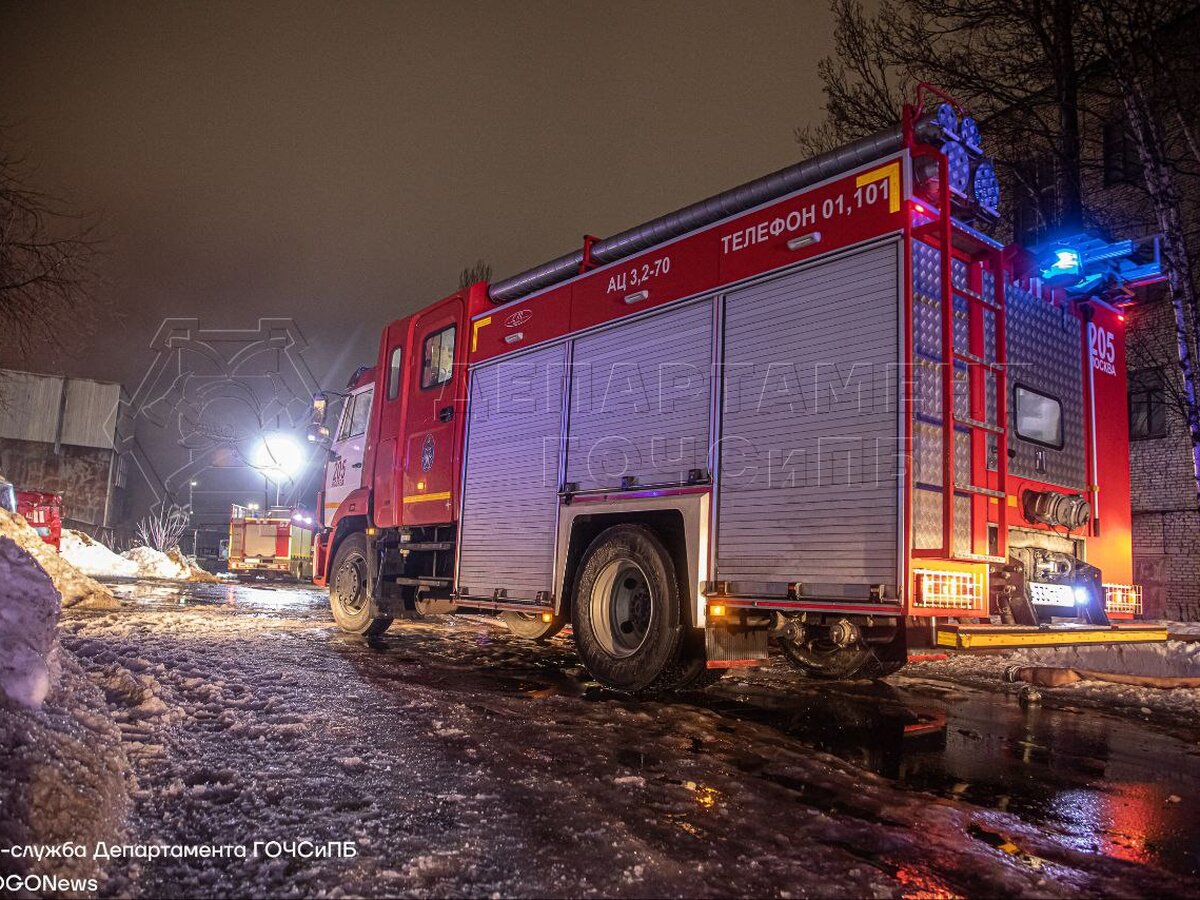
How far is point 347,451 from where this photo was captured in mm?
10688

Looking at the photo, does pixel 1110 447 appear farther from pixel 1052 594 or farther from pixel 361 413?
pixel 361 413

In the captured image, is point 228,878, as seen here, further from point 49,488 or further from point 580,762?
point 49,488

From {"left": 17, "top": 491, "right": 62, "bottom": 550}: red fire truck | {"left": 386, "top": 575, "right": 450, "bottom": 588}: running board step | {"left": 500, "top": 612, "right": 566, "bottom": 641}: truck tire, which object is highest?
{"left": 17, "top": 491, "right": 62, "bottom": 550}: red fire truck

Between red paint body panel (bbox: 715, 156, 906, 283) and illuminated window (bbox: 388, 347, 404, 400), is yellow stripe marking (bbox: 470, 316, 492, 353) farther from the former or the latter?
red paint body panel (bbox: 715, 156, 906, 283)

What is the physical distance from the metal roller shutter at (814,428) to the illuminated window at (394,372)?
5030mm

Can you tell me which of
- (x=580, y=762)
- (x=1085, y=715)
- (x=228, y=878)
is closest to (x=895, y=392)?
(x=580, y=762)

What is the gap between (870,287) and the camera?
498 centimetres

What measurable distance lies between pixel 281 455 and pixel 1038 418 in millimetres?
33536

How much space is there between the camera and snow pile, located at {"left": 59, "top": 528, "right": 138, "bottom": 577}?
2262cm

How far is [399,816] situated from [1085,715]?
18.1 ft

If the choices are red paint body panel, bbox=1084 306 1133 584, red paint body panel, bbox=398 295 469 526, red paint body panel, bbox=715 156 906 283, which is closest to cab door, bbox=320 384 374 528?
red paint body panel, bbox=398 295 469 526

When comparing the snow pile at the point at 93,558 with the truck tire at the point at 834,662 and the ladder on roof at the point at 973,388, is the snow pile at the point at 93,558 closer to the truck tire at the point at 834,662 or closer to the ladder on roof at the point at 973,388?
the truck tire at the point at 834,662

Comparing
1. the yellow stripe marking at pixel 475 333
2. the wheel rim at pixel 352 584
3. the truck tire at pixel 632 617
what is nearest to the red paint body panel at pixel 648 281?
the yellow stripe marking at pixel 475 333

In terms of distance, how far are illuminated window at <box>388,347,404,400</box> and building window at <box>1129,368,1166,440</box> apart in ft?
44.3
